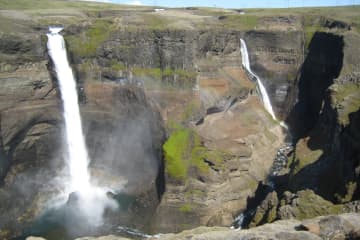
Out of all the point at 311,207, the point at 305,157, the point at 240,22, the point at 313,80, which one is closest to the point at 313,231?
the point at 311,207

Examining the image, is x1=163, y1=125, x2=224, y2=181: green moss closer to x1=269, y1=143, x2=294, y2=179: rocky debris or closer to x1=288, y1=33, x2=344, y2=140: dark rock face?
x1=269, y1=143, x2=294, y2=179: rocky debris

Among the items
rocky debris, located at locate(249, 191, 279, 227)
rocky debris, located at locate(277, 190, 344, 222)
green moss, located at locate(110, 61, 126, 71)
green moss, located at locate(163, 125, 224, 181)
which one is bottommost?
rocky debris, located at locate(249, 191, 279, 227)

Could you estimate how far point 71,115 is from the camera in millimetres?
51344

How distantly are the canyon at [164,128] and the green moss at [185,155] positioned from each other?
0.35 ft

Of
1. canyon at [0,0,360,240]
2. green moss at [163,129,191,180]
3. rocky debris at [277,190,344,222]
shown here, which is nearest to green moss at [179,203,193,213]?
canyon at [0,0,360,240]

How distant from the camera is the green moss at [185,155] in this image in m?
43.9

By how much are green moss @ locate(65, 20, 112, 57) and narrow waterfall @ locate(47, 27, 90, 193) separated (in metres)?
1.25

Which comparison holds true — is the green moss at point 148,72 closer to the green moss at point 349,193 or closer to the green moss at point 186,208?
the green moss at point 186,208

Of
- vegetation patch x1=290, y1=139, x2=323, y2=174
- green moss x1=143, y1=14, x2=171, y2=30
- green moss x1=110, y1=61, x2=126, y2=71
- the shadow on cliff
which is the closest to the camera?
the shadow on cliff

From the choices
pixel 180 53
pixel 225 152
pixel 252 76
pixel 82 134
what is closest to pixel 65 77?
pixel 82 134

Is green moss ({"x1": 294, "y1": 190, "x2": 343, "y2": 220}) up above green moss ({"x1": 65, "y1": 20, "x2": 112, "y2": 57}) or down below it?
below

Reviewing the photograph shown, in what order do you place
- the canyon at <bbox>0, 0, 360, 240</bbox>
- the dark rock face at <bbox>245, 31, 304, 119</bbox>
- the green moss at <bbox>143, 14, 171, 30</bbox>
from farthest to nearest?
the dark rock face at <bbox>245, 31, 304, 119</bbox> → the green moss at <bbox>143, 14, 171, 30</bbox> → the canyon at <bbox>0, 0, 360, 240</bbox>

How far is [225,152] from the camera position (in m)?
46.2

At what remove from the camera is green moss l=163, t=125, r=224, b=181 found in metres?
43.9
